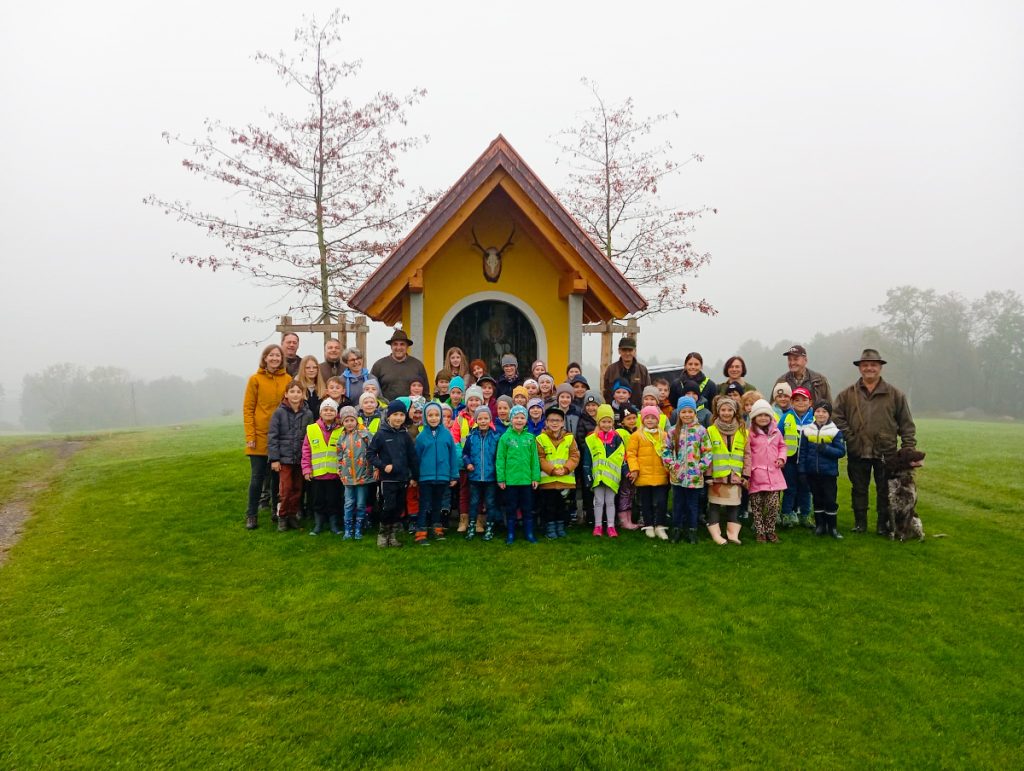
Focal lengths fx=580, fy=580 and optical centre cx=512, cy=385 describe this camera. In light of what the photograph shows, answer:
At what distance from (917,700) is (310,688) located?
4484 millimetres

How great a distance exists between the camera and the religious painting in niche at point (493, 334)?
A: 1040cm

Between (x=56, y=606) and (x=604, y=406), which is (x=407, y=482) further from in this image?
(x=56, y=606)

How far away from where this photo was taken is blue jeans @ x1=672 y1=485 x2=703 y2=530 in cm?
743

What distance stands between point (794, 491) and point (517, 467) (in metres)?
3.98

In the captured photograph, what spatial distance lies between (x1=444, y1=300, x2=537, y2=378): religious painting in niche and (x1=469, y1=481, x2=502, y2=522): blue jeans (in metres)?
3.08

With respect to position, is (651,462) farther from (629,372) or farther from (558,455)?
(629,372)

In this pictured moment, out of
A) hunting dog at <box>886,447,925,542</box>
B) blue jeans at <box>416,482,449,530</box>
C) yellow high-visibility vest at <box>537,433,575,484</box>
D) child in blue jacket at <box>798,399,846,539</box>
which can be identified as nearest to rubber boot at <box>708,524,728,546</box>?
child in blue jacket at <box>798,399,846,539</box>

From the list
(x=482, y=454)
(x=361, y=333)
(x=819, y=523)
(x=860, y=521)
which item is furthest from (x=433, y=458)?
(x=860, y=521)

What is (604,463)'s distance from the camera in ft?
24.8

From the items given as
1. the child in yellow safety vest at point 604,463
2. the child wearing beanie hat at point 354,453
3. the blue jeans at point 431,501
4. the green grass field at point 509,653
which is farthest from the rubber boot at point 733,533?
the child wearing beanie hat at point 354,453

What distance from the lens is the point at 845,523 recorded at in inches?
348

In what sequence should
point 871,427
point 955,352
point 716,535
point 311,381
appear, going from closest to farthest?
point 716,535 → point 871,427 → point 311,381 → point 955,352

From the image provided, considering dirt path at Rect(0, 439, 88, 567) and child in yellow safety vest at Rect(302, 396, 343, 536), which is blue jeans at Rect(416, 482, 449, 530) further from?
dirt path at Rect(0, 439, 88, 567)

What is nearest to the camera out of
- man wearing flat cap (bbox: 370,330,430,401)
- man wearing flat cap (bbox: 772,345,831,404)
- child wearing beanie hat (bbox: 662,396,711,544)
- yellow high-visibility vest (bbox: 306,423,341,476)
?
child wearing beanie hat (bbox: 662,396,711,544)
